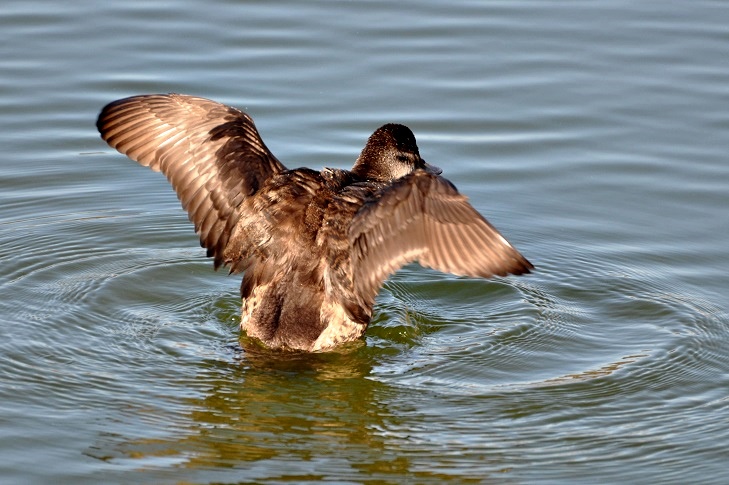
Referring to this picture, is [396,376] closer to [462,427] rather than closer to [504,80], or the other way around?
[462,427]

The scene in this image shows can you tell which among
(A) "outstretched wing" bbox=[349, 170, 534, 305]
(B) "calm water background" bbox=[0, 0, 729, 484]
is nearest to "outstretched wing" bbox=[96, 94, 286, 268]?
(B) "calm water background" bbox=[0, 0, 729, 484]

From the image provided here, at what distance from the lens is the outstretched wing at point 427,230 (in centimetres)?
689

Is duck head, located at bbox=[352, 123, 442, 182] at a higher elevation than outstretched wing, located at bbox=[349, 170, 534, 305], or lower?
higher

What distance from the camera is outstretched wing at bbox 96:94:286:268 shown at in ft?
24.7

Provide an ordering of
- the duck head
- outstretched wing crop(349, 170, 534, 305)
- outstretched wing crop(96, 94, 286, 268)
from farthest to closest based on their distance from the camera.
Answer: the duck head < outstretched wing crop(96, 94, 286, 268) < outstretched wing crop(349, 170, 534, 305)

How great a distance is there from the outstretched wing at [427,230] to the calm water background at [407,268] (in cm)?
71

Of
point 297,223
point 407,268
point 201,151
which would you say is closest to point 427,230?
point 297,223

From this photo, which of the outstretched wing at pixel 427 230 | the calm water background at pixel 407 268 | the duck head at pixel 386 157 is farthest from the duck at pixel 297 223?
the duck head at pixel 386 157

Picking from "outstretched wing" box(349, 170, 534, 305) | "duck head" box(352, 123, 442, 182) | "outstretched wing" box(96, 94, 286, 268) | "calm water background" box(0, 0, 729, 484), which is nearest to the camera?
"calm water background" box(0, 0, 729, 484)

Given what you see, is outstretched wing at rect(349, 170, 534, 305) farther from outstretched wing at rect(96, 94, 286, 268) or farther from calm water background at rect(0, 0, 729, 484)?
outstretched wing at rect(96, 94, 286, 268)

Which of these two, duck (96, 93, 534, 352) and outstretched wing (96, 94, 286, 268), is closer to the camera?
duck (96, 93, 534, 352)

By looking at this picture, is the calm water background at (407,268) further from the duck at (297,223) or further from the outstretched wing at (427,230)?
the outstretched wing at (427,230)

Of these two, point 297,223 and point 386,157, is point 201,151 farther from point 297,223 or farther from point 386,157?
point 386,157

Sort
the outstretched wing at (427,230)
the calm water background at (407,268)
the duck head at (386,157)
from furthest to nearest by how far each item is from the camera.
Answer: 1. the duck head at (386,157)
2. the outstretched wing at (427,230)
3. the calm water background at (407,268)
